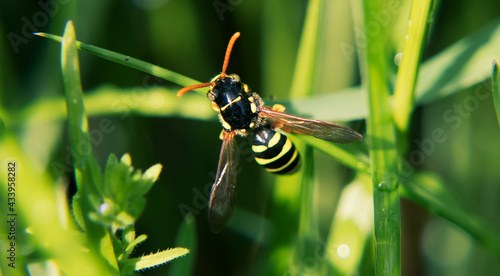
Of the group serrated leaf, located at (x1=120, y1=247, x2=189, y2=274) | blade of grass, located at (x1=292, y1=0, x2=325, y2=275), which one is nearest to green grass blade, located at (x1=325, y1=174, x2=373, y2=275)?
blade of grass, located at (x1=292, y1=0, x2=325, y2=275)

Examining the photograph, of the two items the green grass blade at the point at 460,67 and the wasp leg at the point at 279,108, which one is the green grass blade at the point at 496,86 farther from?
the wasp leg at the point at 279,108

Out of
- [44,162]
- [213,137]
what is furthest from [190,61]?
[44,162]

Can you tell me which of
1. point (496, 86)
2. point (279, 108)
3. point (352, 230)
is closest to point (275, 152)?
point (279, 108)

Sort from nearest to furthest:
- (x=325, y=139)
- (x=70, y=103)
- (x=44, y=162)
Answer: (x=70, y=103) < (x=325, y=139) < (x=44, y=162)

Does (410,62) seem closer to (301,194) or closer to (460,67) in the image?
(460,67)

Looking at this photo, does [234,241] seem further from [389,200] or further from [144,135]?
[389,200]

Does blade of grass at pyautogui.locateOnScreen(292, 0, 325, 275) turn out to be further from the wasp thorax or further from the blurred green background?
→ the blurred green background
